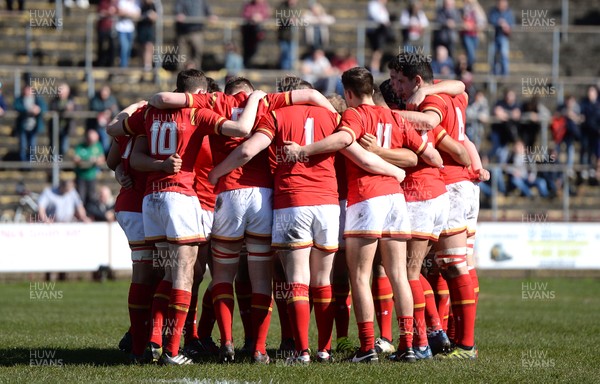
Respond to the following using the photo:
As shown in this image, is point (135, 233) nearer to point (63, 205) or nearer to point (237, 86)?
point (237, 86)

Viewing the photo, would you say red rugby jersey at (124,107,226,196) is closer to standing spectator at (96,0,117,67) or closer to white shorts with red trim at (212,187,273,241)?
white shorts with red trim at (212,187,273,241)

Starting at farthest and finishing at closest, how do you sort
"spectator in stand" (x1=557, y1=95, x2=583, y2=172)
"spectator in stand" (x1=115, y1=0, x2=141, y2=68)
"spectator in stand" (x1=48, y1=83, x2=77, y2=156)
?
"spectator in stand" (x1=557, y1=95, x2=583, y2=172), "spectator in stand" (x1=115, y1=0, x2=141, y2=68), "spectator in stand" (x1=48, y1=83, x2=77, y2=156)

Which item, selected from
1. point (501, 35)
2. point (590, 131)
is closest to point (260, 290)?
point (590, 131)

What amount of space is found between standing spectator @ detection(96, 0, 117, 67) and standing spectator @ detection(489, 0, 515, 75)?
1030cm

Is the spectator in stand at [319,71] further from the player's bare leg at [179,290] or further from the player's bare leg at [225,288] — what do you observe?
the player's bare leg at [179,290]

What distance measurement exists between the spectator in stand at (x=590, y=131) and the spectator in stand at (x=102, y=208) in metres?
12.0

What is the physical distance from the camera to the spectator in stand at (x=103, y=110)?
25.0 meters

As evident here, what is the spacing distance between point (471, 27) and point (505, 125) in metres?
3.39

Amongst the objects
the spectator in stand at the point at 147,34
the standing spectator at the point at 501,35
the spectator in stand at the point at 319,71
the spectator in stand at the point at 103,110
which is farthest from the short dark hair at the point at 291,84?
the standing spectator at the point at 501,35

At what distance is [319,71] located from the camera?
27453 millimetres

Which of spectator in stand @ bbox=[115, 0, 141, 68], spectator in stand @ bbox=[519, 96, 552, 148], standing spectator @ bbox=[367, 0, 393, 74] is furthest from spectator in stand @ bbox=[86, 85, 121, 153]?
spectator in stand @ bbox=[519, 96, 552, 148]

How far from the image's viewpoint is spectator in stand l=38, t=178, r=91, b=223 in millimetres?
23000

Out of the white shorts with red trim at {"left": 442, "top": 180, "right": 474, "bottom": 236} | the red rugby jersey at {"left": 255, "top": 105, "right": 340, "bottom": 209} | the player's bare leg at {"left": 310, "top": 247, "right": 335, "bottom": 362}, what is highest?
the red rugby jersey at {"left": 255, "top": 105, "right": 340, "bottom": 209}

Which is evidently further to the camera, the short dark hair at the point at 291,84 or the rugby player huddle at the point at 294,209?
the short dark hair at the point at 291,84
